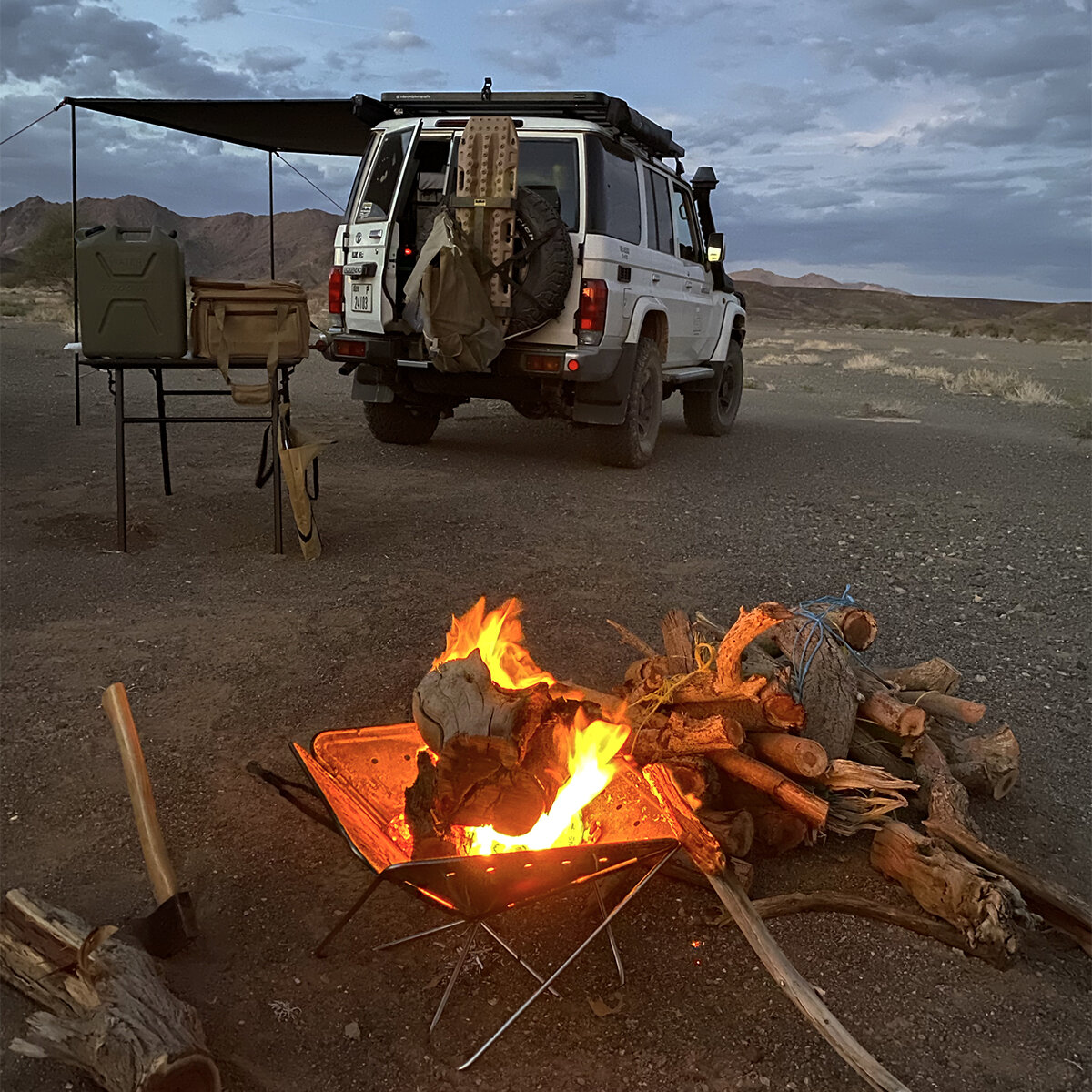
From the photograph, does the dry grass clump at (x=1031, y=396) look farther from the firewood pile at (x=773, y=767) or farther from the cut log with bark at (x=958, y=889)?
the cut log with bark at (x=958, y=889)

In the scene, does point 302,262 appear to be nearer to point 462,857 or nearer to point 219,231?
point 219,231

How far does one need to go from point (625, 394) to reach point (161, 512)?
3.25 metres

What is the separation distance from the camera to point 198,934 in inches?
97.0

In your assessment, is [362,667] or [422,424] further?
[422,424]

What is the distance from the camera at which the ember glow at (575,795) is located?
262 cm

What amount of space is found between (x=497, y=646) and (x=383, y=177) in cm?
512

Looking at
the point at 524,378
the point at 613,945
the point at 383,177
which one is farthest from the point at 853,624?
the point at 383,177

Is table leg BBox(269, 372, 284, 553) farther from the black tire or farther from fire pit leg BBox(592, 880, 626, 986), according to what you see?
fire pit leg BBox(592, 880, 626, 986)

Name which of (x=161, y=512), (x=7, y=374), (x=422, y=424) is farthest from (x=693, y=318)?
(x=7, y=374)

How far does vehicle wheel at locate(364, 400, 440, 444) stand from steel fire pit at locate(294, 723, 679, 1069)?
560 cm

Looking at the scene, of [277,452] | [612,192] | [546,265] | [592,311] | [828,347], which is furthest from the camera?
[828,347]

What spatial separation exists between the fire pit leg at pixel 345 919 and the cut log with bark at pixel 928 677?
81.0 inches

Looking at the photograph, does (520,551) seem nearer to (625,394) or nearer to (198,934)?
(625,394)

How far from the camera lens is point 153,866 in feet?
8.05
